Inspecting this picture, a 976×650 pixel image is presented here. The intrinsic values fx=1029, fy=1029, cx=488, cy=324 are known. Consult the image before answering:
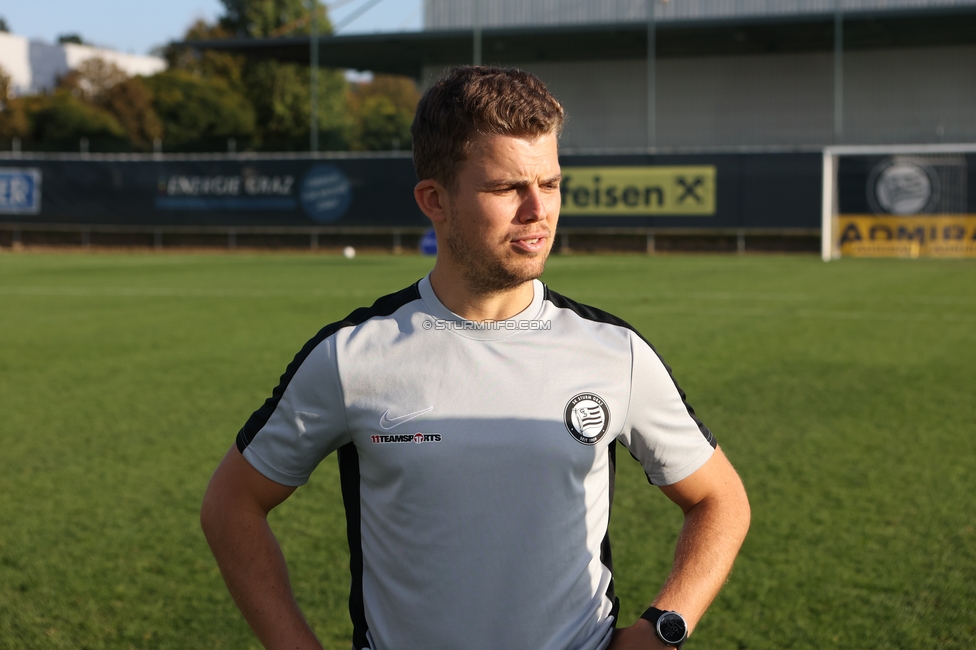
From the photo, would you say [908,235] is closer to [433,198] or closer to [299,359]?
[433,198]

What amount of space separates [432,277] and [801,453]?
15.2ft

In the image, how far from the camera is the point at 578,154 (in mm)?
27141

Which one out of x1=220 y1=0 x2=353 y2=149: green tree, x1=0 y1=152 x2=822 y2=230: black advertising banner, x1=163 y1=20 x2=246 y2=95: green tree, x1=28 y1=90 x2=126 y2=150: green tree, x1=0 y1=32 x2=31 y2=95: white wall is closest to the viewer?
x1=0 y1=152 x2=822 y2=230: black advertising banner

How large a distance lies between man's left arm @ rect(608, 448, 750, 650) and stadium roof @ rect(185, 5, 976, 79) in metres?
30.4

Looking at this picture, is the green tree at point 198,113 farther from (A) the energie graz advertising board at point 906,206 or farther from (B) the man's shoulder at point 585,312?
(B) the man's shoulder at point 585,312

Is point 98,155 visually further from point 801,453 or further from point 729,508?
point 729,508

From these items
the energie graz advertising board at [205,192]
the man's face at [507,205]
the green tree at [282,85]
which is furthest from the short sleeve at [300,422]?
the green tree at [282,85]

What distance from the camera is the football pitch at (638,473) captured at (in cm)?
389

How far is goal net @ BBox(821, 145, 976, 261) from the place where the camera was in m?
24.3

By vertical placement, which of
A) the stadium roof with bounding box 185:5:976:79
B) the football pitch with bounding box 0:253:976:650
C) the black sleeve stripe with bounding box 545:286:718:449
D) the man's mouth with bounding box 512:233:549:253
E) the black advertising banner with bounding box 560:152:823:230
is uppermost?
the stadium roof with bounding box 185:5:976:79

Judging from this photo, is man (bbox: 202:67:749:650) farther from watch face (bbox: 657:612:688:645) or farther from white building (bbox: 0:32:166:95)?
white building (bbox: 0:32:166:95)

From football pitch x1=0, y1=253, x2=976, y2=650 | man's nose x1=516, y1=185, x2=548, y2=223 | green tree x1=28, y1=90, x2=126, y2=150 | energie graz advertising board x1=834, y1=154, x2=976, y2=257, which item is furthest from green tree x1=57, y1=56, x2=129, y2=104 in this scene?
man's nose x1=516, y1=185, x2=548, y2=223

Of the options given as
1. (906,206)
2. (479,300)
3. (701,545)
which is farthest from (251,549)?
(906,206)

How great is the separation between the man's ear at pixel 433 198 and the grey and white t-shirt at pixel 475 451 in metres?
0.17
